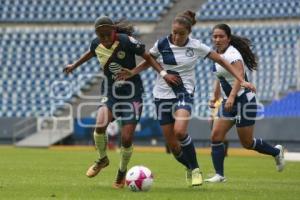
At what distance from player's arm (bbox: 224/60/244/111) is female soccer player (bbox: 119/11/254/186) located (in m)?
0.78

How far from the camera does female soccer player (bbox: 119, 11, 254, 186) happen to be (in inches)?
444

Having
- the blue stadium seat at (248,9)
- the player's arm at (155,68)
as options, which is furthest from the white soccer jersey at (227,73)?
the blue stadium seat at (248,9)

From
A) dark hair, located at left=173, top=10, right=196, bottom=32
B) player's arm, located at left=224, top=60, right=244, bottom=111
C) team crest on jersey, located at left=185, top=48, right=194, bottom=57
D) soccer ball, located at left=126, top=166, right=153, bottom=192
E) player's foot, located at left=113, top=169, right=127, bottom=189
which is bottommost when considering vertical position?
player's foot, located at left=113, top=169, right=127, bottom=189

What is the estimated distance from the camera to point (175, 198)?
960 cm

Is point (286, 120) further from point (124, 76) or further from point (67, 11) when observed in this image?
point (124, 76)

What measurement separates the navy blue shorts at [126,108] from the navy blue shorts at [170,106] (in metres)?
0.34

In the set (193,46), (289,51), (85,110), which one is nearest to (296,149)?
(289,51)

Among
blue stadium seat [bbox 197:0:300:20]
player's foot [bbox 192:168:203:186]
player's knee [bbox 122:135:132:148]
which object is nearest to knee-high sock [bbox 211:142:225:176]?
player's foot [bbox 192:168:203:186]

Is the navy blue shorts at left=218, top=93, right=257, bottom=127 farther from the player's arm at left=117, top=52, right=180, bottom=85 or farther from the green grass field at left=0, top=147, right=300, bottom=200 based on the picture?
the player's arm at left=117, top=52, right=180, bottom=85

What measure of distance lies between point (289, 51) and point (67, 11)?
11345 mm

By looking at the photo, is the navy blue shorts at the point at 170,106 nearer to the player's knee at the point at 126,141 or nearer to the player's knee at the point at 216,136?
the player's knee at the point at 126,141

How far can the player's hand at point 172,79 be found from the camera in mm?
11227

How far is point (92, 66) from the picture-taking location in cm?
3388

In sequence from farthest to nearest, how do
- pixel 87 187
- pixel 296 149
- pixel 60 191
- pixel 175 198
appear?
1. pixel 296 149
2. pixel 87 187
3. pixel 60 191
4. pixel 175 198
